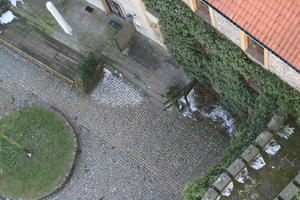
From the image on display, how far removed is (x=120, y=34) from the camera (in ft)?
97.0

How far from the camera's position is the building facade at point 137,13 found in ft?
87.7

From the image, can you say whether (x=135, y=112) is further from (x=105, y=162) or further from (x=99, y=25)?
(x=99, y=25)

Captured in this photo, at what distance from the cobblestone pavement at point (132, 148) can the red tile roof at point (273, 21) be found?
11.8 m

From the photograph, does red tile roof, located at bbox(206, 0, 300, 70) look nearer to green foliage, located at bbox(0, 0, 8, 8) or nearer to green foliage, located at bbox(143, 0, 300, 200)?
green foliage, located at bbox(143, 0, 300, 200)

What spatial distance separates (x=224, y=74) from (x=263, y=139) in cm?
411

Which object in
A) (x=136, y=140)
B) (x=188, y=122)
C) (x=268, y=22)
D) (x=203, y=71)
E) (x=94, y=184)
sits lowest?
(x=94, y=184)

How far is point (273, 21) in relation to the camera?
53.9 feet

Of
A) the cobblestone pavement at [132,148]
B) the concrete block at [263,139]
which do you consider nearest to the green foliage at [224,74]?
the concrete block at [263,139]

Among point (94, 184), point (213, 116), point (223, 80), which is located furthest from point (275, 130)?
point (94, 184)

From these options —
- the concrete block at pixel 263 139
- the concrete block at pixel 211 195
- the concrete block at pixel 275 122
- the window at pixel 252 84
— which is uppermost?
the window at pixel 252 84

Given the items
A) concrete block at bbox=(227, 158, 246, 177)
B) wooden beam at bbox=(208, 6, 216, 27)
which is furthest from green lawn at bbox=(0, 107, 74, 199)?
wooden beam at bbox=(208, 6, 216, 27)

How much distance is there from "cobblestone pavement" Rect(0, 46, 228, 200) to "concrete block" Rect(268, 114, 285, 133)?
705cm

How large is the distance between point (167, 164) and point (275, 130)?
28.6 feet

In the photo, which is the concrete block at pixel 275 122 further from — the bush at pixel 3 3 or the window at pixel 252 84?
the bush at pixel 3 3
